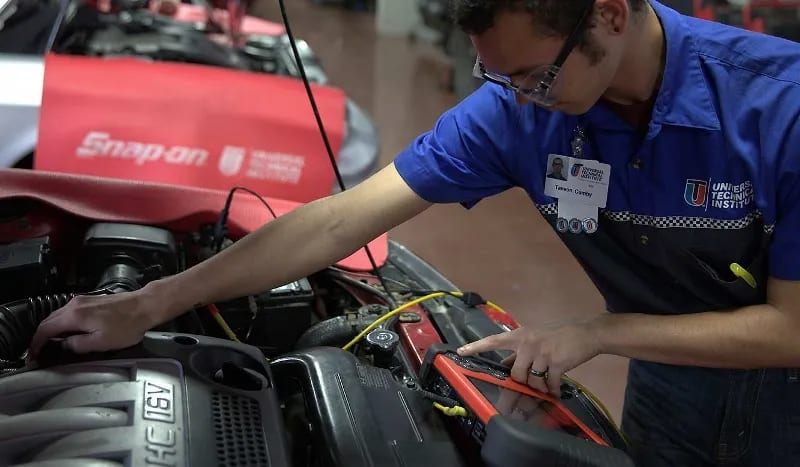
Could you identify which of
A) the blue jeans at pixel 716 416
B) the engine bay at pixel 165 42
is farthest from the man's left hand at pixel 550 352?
the engine bay at pixel 165 42

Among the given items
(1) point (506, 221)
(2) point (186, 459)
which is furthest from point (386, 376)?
(1) point (506, 221)

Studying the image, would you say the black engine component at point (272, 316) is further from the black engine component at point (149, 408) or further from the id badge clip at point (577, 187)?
the id badge clip at point (577, 187)

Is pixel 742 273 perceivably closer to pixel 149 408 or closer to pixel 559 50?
pixel 559 50

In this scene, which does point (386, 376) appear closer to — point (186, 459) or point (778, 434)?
point (186, 459)

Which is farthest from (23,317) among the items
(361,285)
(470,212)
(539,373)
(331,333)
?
(470,212)

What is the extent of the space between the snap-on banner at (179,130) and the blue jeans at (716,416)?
1.02m

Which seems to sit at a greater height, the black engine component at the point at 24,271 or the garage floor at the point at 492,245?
the black engine component at the point at 24,271

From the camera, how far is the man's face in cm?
103

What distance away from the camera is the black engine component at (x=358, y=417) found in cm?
107

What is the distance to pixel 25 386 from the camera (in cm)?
107

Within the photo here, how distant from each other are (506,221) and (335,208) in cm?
266

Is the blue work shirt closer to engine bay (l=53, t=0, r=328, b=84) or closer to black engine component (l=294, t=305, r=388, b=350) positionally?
black engine component (l=294, t=305, r=388, b=350)

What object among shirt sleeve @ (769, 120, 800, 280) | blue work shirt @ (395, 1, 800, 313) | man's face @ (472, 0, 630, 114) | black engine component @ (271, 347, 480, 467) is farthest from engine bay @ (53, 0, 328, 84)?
shirt sleeve @ (769, 120, 800, 280)

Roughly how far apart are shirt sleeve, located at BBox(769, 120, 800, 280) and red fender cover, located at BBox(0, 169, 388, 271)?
2.64ft
